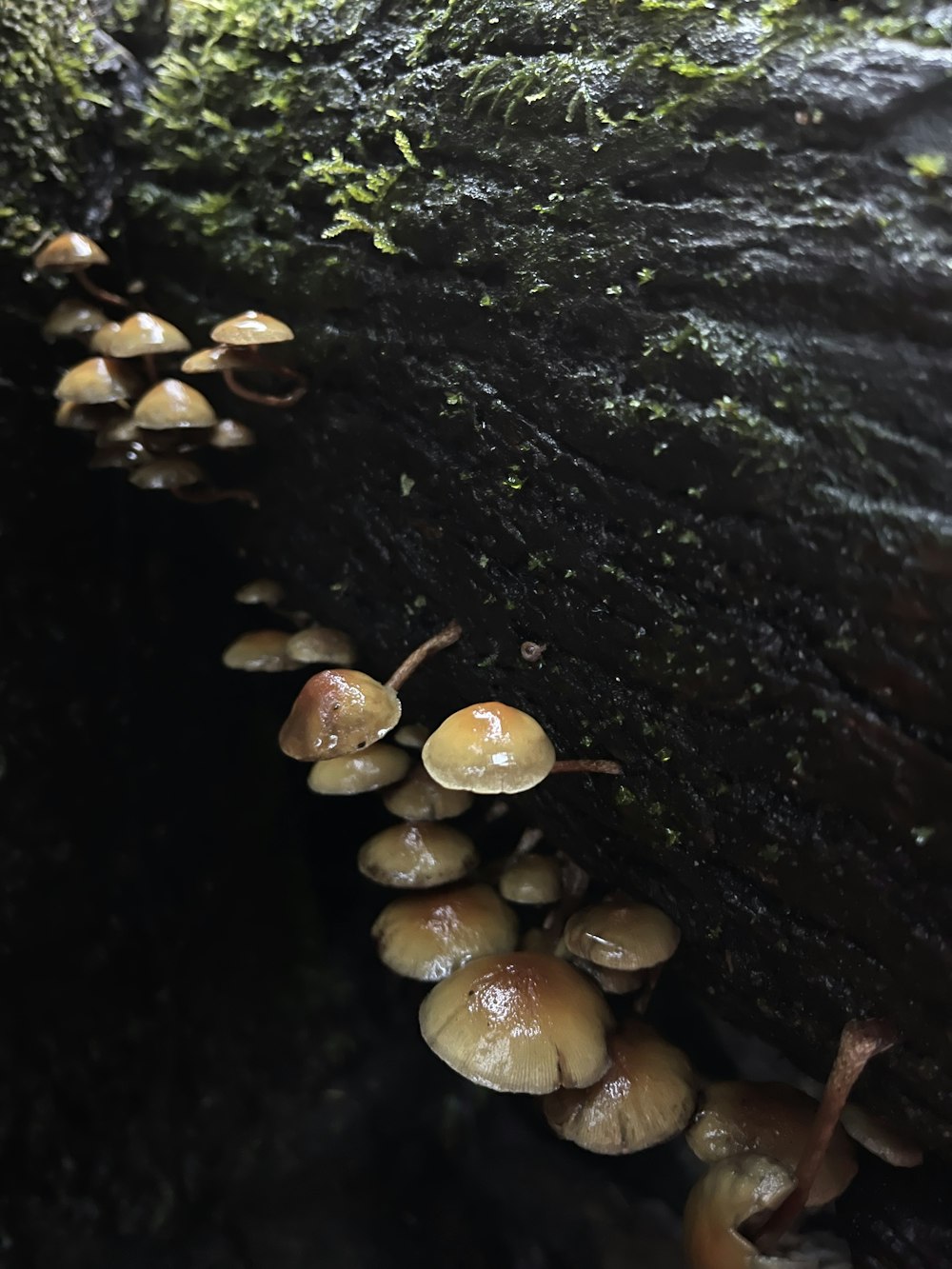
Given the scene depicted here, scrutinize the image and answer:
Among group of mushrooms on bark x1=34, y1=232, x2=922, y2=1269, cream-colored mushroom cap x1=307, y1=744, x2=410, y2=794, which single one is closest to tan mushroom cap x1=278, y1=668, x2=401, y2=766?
group of mushrooms on bark x1=34, y1=232, x2=922, y2=1269

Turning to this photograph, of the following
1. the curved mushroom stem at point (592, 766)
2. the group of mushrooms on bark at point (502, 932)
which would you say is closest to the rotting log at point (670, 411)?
the curved mushroom stem at point (592, 766)

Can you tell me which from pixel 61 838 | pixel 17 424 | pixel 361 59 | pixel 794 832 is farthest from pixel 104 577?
pixel 794 832

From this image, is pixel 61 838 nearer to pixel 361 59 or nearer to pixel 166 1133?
pixel 166 1133

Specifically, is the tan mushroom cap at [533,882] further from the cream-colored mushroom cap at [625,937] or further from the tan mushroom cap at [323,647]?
the tan mushroom cap at [323,647]

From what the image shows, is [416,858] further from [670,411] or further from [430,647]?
[670,411]

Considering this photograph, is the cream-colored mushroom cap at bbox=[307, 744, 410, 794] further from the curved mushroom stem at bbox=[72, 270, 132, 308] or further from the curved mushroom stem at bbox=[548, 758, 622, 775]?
the curved mushroom stem at bbox=[72, 270, 132, 308]

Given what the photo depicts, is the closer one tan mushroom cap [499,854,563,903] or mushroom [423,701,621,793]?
Result: mushroom [423,701,621,793]
